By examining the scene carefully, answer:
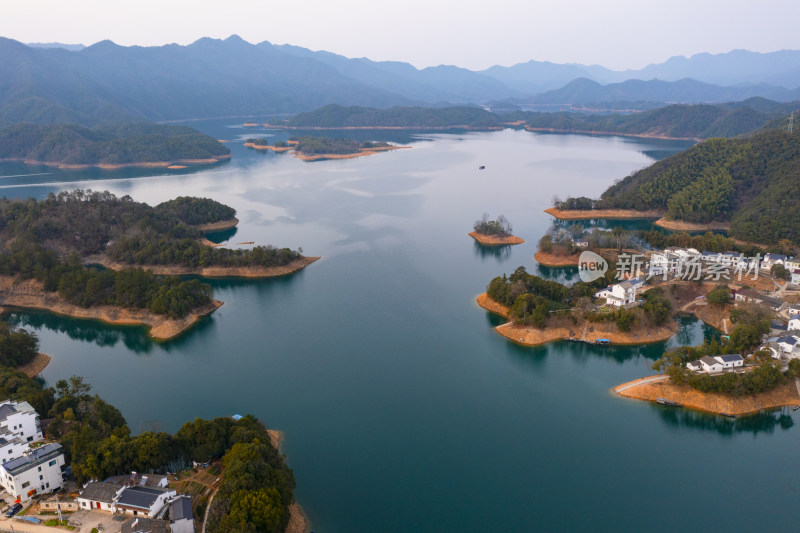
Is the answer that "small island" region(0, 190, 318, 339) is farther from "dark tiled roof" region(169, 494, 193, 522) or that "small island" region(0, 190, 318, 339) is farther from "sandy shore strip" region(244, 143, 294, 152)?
"sandy shore strip" region(244, 143, 294, 152)

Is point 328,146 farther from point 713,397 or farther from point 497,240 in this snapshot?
point 713,397

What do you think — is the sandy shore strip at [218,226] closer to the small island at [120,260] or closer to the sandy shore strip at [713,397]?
the small island at [120,260]

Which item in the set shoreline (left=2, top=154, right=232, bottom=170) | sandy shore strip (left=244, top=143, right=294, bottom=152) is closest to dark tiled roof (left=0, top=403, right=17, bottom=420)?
shoreline (left=2, top=154, right=232, bottom=170)

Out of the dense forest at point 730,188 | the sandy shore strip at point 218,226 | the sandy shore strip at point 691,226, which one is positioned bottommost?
the sandy shore strip at point 218,226

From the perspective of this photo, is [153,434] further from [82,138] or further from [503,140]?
[503,140]

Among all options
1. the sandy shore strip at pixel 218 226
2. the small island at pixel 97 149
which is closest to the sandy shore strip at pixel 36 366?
the sandy shore strip at pixel 218 226

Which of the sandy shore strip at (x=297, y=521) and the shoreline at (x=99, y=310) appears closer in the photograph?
the sandy shore strip at (x=297, y=521)
